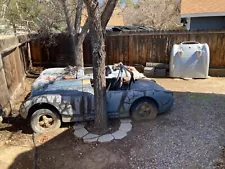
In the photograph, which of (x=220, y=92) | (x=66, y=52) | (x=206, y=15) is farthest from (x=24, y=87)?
(x=206, y=15)

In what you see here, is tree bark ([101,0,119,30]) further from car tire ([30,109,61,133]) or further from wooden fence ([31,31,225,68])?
wooden fence ([31,31,225,68])

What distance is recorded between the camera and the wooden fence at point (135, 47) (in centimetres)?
785

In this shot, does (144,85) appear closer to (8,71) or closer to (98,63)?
(98,63)

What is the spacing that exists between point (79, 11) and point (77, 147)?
4853mm

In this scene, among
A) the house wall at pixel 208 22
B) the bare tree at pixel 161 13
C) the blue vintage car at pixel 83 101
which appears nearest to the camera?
the blue vintage car at pixel 83 101

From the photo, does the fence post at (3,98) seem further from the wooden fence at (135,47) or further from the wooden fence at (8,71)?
the wooden fence at (135,47)

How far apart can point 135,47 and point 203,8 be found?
12.3ft

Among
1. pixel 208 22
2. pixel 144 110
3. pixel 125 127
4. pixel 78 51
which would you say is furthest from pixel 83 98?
pixel 208 22

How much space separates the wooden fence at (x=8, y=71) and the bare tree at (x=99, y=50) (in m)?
2.26

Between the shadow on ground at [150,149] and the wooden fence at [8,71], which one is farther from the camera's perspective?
the wooden fence at [8,71]

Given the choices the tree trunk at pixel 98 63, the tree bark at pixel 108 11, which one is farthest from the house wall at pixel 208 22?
the tree trunk at pixel 98 63

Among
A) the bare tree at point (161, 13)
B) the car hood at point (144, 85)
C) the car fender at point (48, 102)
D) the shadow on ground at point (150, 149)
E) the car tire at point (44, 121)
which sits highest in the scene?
the bare tree at point (161, 13)

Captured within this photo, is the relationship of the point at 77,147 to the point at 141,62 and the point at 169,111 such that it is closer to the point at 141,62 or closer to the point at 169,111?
the point at 169,111

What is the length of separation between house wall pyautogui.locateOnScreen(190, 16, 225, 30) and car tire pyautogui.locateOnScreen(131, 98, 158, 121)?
6.72 meters
